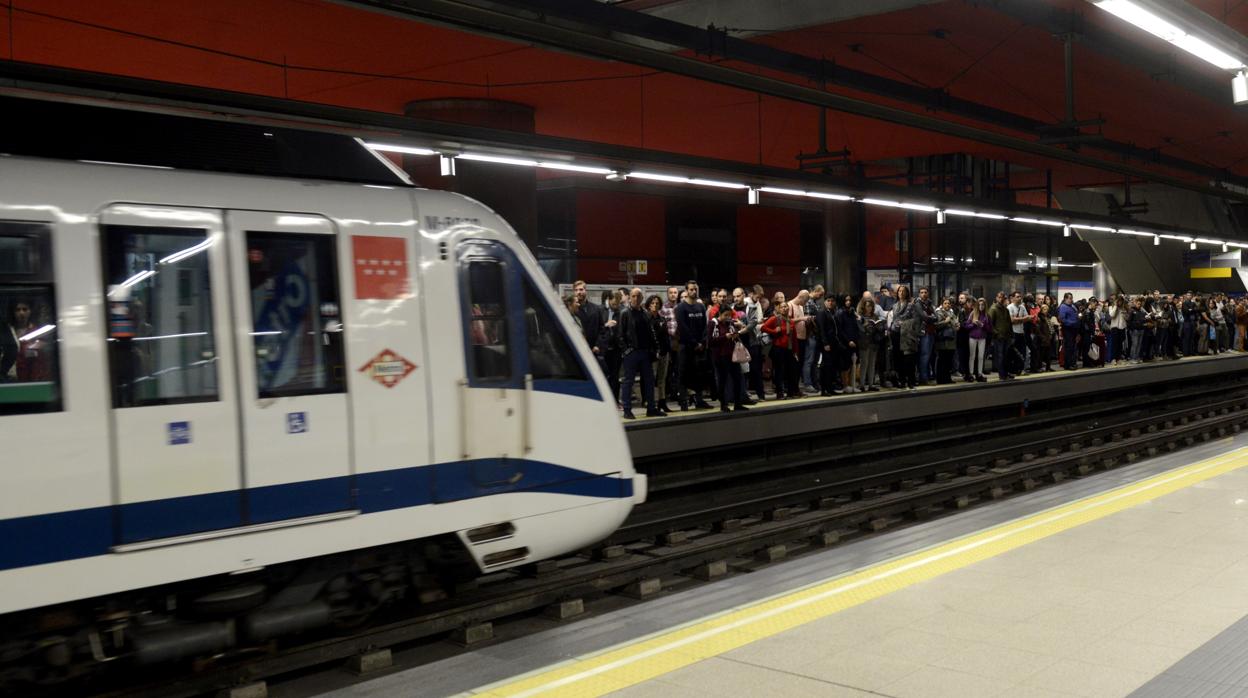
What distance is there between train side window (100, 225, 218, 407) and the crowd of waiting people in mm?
7973

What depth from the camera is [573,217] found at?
25.1 meters

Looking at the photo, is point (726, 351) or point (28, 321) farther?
point (726, 351)

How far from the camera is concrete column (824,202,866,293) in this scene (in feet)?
87.0

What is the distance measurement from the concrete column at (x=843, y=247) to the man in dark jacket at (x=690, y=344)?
479 inches

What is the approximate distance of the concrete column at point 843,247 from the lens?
87.0 feet

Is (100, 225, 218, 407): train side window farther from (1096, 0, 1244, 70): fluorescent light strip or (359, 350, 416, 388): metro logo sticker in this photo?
(1096, 0, 1244, 70): fluorescent light strip

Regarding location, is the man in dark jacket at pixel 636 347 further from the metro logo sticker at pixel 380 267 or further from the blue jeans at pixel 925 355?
the metro logo sticker at pixel 380 267

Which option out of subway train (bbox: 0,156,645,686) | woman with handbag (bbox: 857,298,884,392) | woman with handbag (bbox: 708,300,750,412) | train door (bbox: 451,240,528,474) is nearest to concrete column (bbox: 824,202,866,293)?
woman with handbag (bbox: 857,298,884,392)

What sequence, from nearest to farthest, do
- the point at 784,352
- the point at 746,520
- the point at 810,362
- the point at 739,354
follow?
1. the point at 746,520
2. the point at 739,354
3. the point at 784,352
4. the point at 810,362

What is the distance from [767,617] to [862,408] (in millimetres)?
9796

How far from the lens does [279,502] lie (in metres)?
5.53

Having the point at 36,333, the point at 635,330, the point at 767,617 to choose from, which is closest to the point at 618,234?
the point at 635,330

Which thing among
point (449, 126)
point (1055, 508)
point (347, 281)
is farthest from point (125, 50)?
point (1055, 508)

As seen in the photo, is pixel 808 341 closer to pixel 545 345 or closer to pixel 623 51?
pixel 623 51
